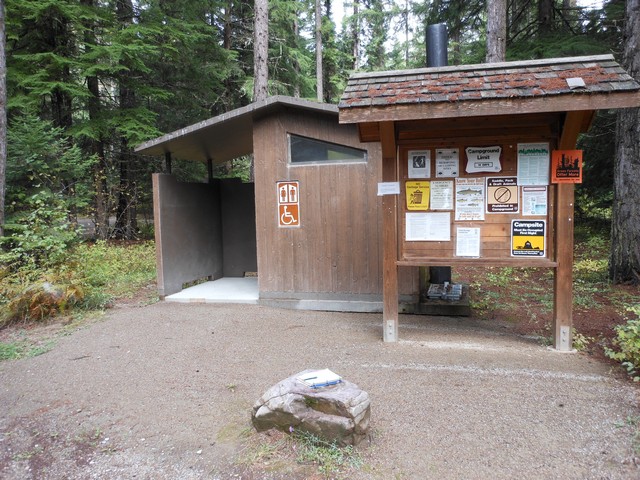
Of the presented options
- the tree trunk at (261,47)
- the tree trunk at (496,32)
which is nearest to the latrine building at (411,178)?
→ the tree trunk at (261,47)

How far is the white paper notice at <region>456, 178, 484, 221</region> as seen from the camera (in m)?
4.72

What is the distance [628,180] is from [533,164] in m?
3.61

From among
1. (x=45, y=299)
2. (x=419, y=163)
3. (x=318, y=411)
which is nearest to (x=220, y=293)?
(x=45, y=299)

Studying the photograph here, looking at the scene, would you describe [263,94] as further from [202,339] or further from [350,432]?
[350,432]

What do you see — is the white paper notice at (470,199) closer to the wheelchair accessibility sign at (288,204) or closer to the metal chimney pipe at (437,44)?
the metal chimney pipe at (437,44)

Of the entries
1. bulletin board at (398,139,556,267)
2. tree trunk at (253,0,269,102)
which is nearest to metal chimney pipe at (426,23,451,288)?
bulletin board at (398,139,556,267)

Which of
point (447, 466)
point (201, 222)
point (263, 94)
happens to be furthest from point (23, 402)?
point (263, 94)

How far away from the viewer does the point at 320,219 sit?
21.8ft

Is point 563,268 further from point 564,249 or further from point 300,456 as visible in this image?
point 300,456

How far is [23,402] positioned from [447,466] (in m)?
3.57

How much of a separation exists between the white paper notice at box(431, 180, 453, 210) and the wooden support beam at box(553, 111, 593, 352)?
1.07m

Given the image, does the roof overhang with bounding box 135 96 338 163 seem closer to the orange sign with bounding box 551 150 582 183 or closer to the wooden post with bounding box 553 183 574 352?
the orange sign with bounding box 551 150 582 183

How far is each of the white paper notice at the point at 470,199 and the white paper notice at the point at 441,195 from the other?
8 centimetres

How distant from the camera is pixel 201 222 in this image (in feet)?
28.8
